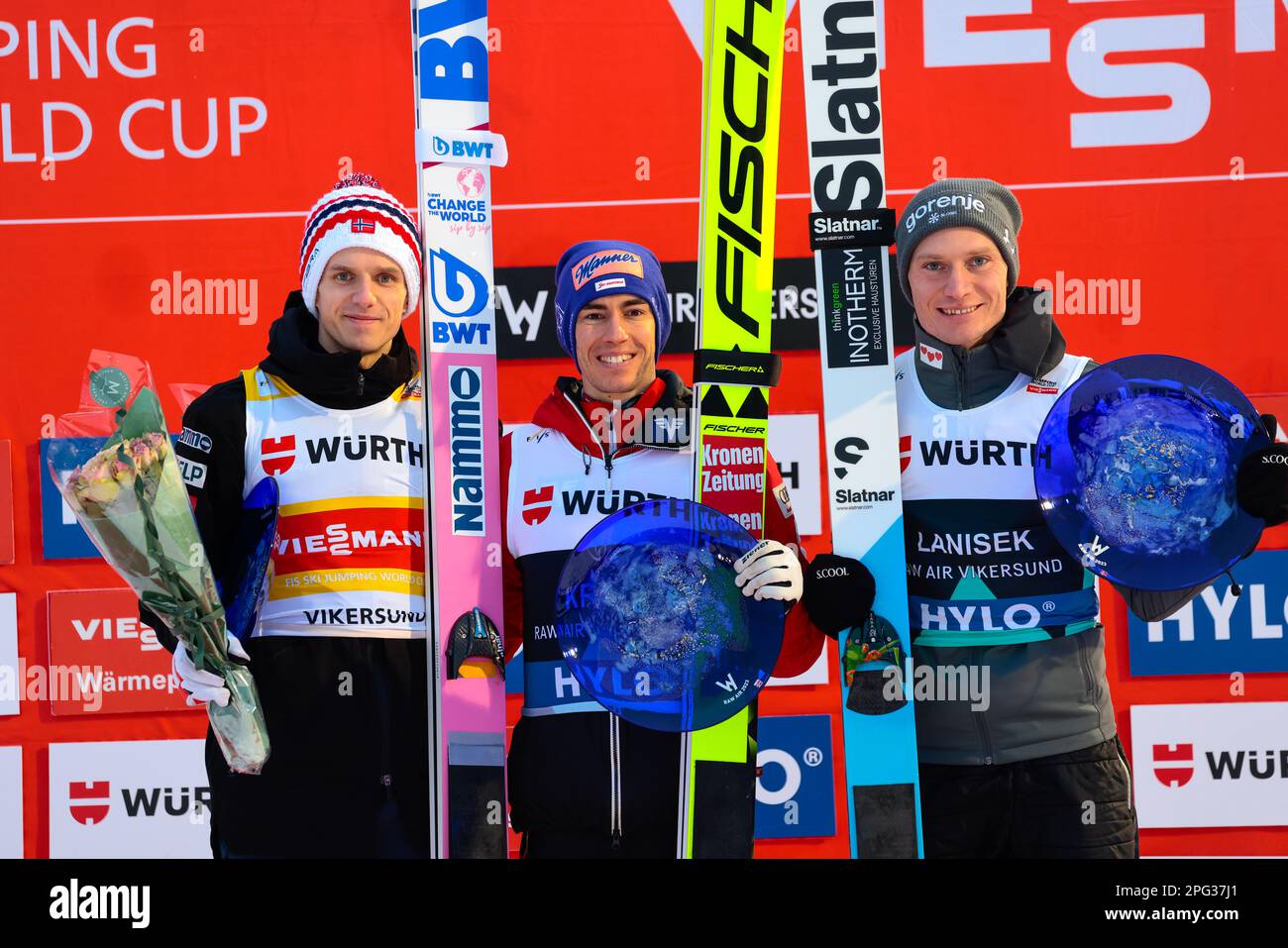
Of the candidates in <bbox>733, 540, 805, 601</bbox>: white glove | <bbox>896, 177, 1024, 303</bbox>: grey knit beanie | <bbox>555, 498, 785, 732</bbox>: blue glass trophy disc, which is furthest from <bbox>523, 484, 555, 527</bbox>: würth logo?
<bbox>896, 177, 1024, 303</bbox>: grey knit beanie

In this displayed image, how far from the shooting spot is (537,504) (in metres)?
2.43

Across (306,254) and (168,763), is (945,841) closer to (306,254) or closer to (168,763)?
(306,254)

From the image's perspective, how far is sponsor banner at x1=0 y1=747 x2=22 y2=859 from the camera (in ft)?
10.5

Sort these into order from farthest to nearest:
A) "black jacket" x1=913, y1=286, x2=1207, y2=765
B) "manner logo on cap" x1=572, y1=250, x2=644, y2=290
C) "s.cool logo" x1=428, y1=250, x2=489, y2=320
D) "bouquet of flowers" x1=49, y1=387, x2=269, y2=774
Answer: "s.cool logo" x1=428, y1=250, x2=489, y2=320 < "manner logo on cap" x1=572, y1=250, x2=644, y2=290 < "black jacket" x1=913, y1=286, x2=1207, y2=765 < "bouquet of flowers" x1=49, y1=387, x2=269, y2=774

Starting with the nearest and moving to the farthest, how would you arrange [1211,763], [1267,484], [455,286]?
[1267,484] < [455,286] < [1211,763]

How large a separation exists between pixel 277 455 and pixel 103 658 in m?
1.11

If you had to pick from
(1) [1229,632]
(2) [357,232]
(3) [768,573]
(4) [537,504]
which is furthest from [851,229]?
(1) [1229,632]

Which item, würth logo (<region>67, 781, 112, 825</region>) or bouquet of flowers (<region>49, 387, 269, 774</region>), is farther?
würth logo (<region>67, 781, 112, 825</region>)

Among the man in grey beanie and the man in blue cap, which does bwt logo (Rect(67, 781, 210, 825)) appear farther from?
the man in grey beanie

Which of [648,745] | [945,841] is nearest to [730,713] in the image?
[648,745]

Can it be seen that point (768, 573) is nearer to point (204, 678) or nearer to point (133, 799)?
point (204, 678)

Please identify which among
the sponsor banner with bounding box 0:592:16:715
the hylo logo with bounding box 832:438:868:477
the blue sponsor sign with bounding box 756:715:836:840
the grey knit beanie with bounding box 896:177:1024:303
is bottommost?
the blue sponsor sign with bounding box 756:715:836:840

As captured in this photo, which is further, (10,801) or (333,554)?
(10,801)
